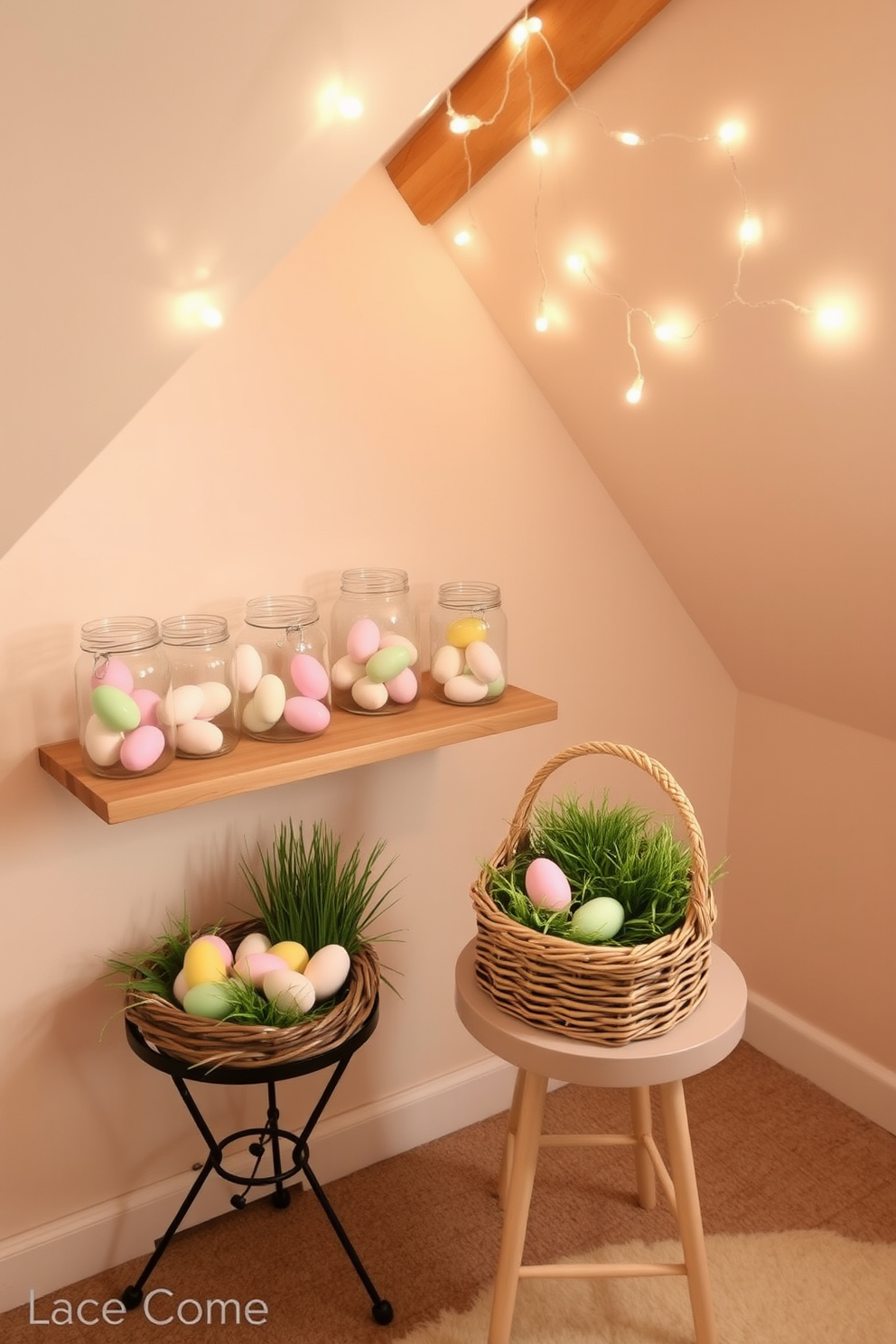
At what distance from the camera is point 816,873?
7.73ft

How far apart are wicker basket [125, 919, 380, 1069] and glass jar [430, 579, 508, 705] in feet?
1.65

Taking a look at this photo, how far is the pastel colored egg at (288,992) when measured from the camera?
62.7 inches

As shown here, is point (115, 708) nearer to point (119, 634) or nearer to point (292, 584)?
point (119, 634)

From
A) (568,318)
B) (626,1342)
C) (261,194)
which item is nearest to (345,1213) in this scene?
(626,1342)

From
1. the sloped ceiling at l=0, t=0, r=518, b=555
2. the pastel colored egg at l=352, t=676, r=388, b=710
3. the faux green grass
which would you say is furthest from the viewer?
the pastel colored egg at l=352, t=676, r=388, b=710

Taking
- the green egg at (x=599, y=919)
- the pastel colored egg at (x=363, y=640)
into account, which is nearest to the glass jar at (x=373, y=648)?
the pastel colored egg at (x=363, y=640)

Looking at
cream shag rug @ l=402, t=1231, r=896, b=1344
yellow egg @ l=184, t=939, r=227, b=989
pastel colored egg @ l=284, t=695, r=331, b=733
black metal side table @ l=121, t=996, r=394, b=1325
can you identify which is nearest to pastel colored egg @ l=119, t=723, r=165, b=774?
pastel colored egg @ l=284, t=695, r=331, b=733

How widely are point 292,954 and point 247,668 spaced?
1.46 ft

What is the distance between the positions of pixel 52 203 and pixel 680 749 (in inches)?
72.7

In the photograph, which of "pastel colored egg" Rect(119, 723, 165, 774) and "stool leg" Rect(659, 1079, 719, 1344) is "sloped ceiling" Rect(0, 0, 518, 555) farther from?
"stool leg" Rect(659, 1079, 719, 1344)

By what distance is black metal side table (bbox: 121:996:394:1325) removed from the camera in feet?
5.11

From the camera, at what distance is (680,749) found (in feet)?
7.89

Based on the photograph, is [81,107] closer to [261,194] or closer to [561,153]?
[261,194]

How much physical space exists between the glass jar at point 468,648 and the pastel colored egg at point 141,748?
19.5 inches
